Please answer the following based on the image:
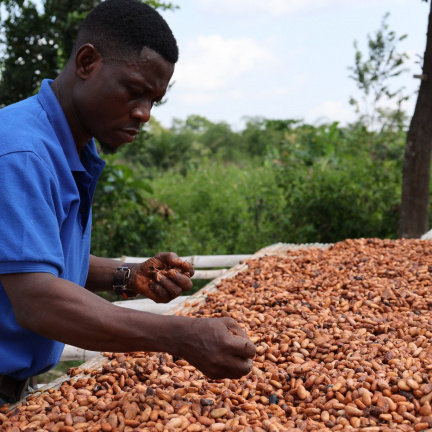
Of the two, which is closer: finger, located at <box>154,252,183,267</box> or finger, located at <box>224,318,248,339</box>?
finger, located at <box>224,318,248,339</box>

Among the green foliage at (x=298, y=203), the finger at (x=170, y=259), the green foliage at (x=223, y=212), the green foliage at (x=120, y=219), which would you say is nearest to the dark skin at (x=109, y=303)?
the finger at (x=170, y=259)

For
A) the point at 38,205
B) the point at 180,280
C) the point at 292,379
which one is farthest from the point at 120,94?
the point at 292,379

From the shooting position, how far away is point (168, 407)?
5.60 feet

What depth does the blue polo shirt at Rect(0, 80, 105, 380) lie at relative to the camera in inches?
54.4

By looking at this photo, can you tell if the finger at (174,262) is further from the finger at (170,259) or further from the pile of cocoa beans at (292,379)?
the pile of cocoa beans at (292,379)

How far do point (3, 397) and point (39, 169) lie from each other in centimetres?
84

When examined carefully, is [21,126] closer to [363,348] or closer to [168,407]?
[168,407]

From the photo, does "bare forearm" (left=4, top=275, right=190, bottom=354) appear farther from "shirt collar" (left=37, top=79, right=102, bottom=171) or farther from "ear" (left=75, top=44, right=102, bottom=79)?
"ear" (left=75, top=44, right=102, bottom=79)

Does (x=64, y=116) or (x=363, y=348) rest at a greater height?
(x=64, y=116)

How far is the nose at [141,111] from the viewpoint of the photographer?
169cm

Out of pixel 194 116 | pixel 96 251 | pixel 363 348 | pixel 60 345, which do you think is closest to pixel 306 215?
pixel 96 251

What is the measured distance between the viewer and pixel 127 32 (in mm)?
1640

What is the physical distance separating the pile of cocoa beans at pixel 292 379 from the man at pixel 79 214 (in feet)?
0.71

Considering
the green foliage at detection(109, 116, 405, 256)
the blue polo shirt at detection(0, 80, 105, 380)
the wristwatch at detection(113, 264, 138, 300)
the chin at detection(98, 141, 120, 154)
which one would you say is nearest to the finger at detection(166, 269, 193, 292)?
the wristwatch at detection(113, 264, 138, 300)
